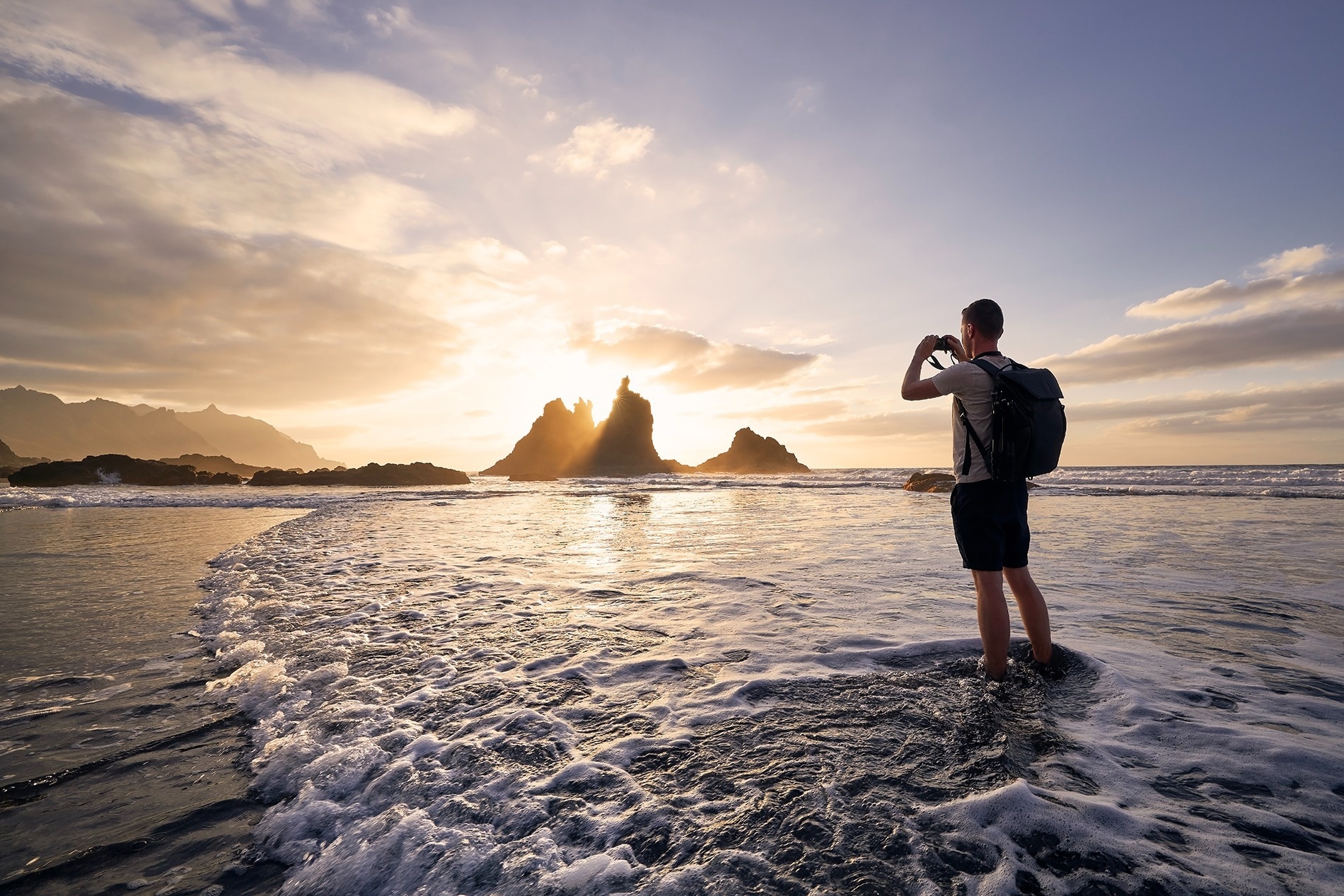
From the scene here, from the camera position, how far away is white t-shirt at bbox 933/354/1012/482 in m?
4.07

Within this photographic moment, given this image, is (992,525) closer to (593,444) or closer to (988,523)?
(988,523)

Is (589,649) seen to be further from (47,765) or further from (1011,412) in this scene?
(1011,412)

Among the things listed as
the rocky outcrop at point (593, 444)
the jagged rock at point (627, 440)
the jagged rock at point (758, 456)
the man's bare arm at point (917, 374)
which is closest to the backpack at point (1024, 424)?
the man's bare arm at point (917, 374)

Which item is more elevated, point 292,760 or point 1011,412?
point 1011,412

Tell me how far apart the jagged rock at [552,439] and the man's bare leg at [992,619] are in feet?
404

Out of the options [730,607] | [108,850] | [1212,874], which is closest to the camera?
[1212,874]

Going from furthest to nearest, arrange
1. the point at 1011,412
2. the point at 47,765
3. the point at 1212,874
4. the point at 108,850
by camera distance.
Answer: the point at 1011,412
the point at 47,765
the point at 108,850
the point at 1212,874

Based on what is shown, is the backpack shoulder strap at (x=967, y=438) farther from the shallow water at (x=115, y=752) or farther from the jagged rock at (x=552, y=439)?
the jagged rock at (x=552, y=439)

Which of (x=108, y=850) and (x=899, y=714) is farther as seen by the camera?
(x=899, y=714)

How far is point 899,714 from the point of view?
11.4 ft

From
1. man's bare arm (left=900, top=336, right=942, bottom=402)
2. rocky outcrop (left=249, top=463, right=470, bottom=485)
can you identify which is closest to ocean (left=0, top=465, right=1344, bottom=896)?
man's bare arm (left=900, top=336, right=942, bottom=402)

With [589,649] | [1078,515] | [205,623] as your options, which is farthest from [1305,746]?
[1078,515]

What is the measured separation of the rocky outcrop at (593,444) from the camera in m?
112

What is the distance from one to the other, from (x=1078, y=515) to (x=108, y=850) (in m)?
21.2
